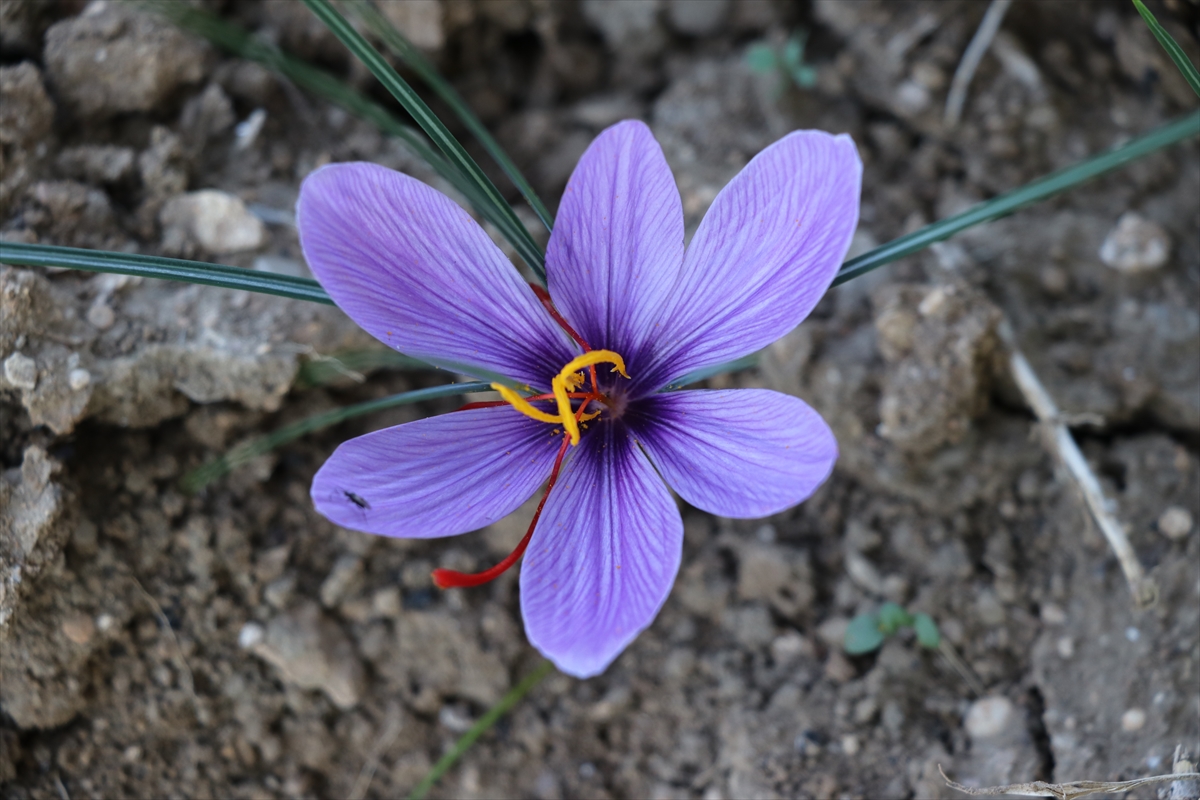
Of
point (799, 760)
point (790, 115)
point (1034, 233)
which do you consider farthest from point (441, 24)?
point (799, 760)

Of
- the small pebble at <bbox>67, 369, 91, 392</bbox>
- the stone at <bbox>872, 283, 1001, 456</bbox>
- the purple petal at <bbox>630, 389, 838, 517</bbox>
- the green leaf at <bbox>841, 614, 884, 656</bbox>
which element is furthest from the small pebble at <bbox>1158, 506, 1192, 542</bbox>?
the small pebble at <bbox>67, 369, 91, 392</bbox>

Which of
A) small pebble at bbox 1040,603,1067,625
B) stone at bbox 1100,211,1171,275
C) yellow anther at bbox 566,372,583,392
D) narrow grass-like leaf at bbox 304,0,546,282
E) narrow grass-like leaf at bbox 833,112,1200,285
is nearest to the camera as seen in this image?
narrow grass-like leaf at bbox 833,112,1200,285

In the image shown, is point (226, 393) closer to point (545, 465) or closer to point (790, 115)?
point (545, 465)

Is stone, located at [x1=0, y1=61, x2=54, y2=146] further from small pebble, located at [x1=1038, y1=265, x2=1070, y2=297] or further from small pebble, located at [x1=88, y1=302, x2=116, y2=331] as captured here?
small pebble, located at [x1=1038, y1=265, x2=1070, y2=297]

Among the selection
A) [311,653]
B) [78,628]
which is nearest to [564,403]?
[311,653]

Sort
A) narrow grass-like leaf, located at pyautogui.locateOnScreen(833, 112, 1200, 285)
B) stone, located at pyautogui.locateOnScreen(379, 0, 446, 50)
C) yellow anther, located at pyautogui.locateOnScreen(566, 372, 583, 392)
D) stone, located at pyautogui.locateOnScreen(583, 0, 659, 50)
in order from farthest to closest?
stone, located at pyautogui.locateOnScreen(583, 0, 659, 50)
stone, located at pyautogui.locateOnScreen(379, 0, 446, 50)
yellow anther, located at pyautogui.locateOnScreen(566, 372, 583, 392)
narrow grass-like leaf, located at pyautogui.locateOnScreen(833, 112, 1200, 285)

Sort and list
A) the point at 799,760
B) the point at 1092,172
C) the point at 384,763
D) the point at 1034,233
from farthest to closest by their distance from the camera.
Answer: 1. the point at 1034,233
2. the point at 384,763
3. the point at 799,760
4. the point at 1092,172

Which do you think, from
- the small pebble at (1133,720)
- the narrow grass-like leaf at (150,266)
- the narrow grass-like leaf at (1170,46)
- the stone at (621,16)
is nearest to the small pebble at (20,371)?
the narrow grass-like leaf at (150,266)
